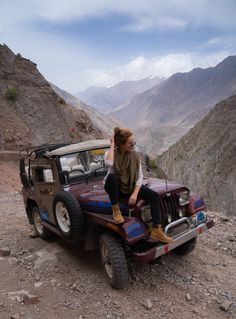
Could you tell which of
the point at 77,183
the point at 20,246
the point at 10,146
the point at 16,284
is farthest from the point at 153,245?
the point at 10,146

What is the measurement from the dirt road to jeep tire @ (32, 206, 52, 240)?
0.53 feet

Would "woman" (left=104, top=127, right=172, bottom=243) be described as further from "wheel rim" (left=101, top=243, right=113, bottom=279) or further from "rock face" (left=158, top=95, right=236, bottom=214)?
"rock face" (left=158, top=95, right=236, bottom=214)

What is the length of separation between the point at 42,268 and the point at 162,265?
2057 millimetres

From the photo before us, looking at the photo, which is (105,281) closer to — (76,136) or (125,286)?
(125,286)

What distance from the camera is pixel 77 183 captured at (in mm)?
5895

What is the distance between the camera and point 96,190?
217 inches

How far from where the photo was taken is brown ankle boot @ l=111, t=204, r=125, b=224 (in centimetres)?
455

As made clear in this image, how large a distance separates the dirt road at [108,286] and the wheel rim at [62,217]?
0.70m

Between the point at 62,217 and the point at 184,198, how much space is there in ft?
6.77

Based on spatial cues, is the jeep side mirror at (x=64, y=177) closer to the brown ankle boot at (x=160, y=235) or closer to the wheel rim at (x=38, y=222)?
the wheel rim at (x=38, y=222)

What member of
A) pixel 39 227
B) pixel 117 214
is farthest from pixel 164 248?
pixel 39 227

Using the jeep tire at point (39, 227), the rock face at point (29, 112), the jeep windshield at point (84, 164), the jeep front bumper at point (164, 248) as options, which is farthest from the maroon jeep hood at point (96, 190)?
the rock face at point (29, 112)

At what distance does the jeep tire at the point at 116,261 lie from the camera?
4.69 m

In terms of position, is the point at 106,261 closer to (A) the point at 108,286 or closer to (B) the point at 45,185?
(A) the point at 108,286
